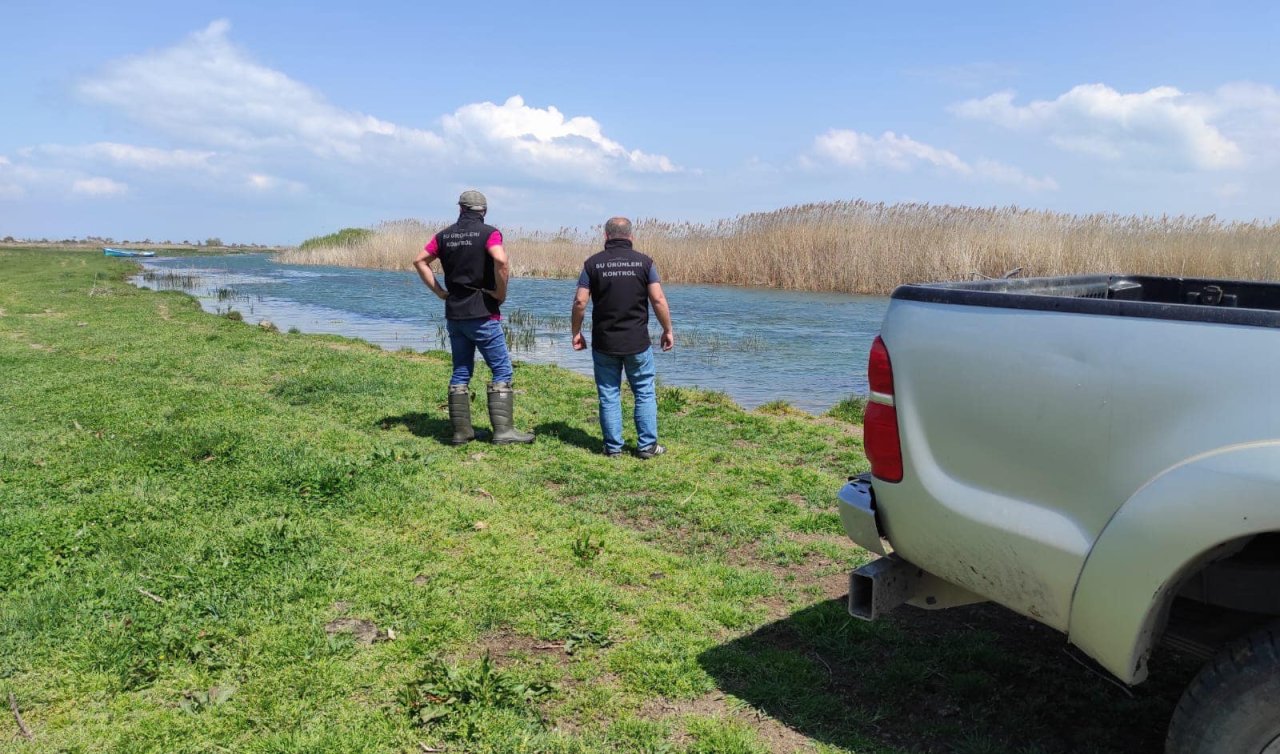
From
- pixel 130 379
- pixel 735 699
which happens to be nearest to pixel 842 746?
pixel 735 699

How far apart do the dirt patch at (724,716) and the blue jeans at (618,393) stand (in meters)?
3.97

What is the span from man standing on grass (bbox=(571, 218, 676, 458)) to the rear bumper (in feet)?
13.1

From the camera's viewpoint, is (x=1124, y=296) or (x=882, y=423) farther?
(x=1124, y=296)

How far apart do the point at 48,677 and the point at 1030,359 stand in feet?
13.1

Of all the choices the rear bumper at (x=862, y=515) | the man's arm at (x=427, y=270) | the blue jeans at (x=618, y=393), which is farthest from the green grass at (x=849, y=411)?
the rear bumper at (x=862, y=515)

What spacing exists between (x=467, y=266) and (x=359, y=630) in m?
3.87

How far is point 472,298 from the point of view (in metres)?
7.38

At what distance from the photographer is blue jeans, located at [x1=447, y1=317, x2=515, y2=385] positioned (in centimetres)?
751

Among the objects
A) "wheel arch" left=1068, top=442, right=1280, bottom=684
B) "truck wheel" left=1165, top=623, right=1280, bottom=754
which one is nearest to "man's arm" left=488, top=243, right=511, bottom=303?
"wheel arch" left=1068, top=442, right=1280, bottom=684

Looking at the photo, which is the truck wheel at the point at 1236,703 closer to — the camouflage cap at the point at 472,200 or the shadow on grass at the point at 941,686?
the shadow on grass at the point at 941,686

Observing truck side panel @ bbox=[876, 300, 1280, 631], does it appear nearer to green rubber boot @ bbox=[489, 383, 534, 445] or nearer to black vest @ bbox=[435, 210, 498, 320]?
black vest @ bbox=[435, 210, 498, 320]

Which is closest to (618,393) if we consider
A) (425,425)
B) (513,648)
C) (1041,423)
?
(425,425)

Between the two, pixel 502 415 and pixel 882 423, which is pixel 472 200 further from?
pixel 882 423

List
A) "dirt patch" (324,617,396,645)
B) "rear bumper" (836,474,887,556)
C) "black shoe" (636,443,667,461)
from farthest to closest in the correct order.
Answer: "black shoe" (636,443,667,461)
"dirt patch" (324,617,396,645)
"rear bumper" (836,474,887,556)
